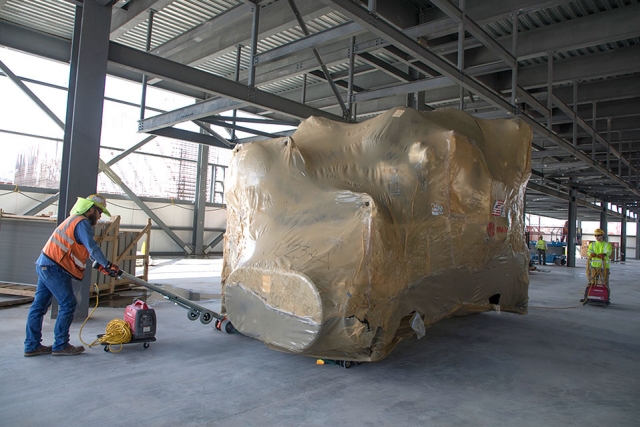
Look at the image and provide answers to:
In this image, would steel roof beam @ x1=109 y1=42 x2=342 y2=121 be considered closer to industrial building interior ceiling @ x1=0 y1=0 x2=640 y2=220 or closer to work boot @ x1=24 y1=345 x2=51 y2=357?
industrial building interior ceiling @ x1=0 y1=0 x2=640 y2=220

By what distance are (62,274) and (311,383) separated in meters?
2.79

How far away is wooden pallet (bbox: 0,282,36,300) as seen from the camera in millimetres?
6974

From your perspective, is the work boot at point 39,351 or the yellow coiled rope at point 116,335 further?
the yellow coiled rope at point 116,335

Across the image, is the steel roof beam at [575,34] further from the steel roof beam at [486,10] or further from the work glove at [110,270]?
the work glove at [110,270]

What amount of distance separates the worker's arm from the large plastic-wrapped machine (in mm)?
1383

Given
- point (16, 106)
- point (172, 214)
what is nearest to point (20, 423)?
point (16, 106)

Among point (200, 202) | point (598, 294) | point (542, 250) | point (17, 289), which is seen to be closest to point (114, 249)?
point (17, 289)

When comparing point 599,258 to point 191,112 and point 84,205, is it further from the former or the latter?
point 84,205

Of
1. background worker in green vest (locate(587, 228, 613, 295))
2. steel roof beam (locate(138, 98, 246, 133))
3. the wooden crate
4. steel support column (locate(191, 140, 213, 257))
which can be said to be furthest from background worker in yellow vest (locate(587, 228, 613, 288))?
steel support column (locate(191, 140, 213, 257))

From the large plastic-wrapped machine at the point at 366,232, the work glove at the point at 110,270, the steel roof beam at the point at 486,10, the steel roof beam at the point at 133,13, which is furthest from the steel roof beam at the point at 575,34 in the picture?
the work glove at the point at 110,270

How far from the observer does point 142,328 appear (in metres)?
4.66

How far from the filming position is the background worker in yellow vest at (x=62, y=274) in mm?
4332

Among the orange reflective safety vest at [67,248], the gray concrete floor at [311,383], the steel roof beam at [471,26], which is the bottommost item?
the gray concrete floor at [311,383]

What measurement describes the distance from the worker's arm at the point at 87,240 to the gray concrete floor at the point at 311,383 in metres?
1.00
